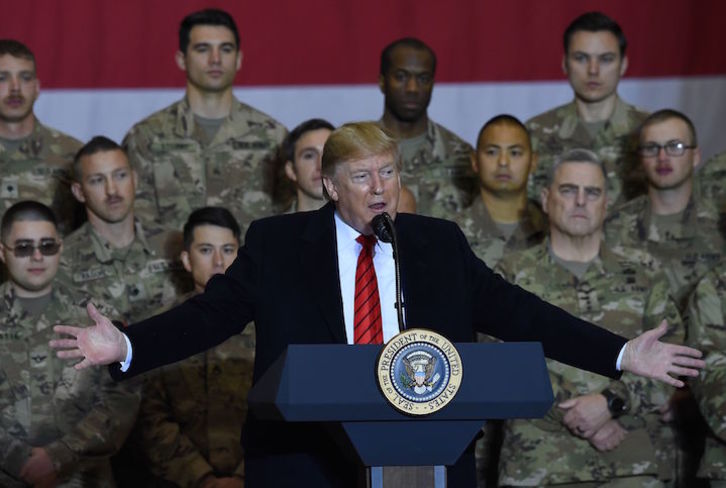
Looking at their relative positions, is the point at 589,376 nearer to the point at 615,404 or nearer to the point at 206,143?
the point at 615,404

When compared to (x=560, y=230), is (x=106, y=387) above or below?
below

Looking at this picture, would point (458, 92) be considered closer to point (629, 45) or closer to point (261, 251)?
point (629, 45)

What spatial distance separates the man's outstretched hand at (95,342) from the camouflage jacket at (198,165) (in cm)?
304

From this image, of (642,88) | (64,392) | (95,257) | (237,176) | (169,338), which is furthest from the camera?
(642,88)

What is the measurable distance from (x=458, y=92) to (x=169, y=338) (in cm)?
410

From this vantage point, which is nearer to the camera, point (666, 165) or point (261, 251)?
point (261, 251)

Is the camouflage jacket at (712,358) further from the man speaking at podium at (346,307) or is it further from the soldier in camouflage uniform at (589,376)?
the man speaking at podium at (346,307)

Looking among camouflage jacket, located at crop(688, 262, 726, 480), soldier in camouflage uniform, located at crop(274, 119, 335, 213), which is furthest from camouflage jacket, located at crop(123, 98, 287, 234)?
camouflage jacket, located at crop(688, 262, 726, 480)

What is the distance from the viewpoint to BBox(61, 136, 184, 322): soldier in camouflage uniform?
222 inches

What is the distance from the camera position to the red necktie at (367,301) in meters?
3.08

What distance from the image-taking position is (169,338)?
3086 mm

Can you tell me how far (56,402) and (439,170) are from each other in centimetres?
202

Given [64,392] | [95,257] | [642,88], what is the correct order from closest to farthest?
1. [64,392]
2. [95,257]
3. [642,88]

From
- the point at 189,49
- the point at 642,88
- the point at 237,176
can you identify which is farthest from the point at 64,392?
the point at 642,88
